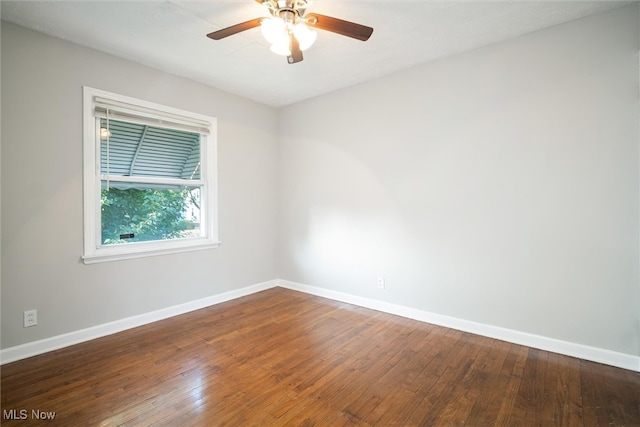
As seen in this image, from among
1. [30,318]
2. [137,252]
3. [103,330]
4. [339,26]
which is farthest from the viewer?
[137,252]

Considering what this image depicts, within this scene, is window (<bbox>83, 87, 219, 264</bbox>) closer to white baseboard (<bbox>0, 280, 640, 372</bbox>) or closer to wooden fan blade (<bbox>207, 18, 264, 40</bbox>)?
white baseboard (<bbox>0, 280, 640, 372</bbox>)

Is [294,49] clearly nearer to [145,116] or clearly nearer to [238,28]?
[238,28]

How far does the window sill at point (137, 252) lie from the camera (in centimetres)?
276

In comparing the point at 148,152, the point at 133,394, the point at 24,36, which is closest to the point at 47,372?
the point at 133,394

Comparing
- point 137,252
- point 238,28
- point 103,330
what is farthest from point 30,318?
point 238,28

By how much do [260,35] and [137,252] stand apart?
7.75 ft

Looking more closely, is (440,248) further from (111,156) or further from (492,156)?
(111,156)

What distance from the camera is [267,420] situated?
1719 mm

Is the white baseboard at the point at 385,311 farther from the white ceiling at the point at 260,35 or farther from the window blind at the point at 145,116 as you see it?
the white ceiling at the point at 260,35

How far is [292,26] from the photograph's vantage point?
1.93 meters

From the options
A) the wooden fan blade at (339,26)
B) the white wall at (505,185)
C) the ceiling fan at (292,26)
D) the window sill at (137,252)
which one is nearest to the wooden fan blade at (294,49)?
the ceiling fan at (292,26)

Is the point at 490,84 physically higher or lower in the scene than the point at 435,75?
lower

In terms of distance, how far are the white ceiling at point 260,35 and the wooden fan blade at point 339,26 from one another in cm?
31

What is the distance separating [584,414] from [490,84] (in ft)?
8.32
